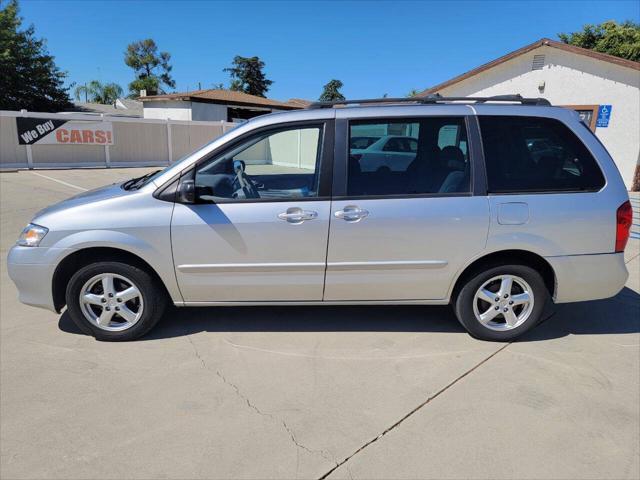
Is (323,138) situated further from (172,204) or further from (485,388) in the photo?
(485,388)

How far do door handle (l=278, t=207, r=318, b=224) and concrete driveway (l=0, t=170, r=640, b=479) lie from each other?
1039 mm

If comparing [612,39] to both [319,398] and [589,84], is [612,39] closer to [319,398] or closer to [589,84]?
[589,84]

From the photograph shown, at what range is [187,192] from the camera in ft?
10.8

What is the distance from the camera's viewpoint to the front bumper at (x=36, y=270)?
134 inches

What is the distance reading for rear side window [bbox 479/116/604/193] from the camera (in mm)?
3453

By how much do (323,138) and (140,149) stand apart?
18.5 meters

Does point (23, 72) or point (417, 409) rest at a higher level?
point (23, 72)

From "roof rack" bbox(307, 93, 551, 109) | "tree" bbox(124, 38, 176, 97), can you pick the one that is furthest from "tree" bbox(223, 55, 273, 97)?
"roof rack" bbox(307, 93, 551, 109)

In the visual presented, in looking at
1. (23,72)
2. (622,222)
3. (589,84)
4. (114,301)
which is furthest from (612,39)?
(23,72)

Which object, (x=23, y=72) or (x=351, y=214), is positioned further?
(x=23, y=72)

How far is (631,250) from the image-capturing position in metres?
6.66

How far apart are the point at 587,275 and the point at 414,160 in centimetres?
165

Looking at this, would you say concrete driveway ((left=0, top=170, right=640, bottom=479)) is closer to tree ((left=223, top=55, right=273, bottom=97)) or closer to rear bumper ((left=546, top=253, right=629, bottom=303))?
rear bumper ((left=546, top=253, right=629, bottom=303))

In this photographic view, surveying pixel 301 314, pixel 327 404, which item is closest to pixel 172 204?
pixel 301 314
